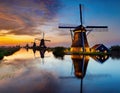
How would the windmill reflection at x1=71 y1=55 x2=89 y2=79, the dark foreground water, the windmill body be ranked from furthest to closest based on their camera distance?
the windmill body → the windmill reflection at x1=71 y1=55 x2=89 y2=79 → the dark foreground water

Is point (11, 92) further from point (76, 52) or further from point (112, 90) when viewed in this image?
point (76, 52)

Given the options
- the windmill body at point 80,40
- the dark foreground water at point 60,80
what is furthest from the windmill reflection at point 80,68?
the windmill body at point 80,40

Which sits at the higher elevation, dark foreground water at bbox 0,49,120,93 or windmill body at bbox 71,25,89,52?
windmill body at bbox 71,25,89,52

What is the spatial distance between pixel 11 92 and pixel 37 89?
1.39 metres

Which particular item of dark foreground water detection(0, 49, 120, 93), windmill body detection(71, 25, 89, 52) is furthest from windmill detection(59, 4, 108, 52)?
dark foreground water detection(0, 49, 120, 93)

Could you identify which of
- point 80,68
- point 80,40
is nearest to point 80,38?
point 80,40

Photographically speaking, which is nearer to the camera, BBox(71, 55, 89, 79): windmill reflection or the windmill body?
BBox(71, 55, 89, 79): windmill reflection

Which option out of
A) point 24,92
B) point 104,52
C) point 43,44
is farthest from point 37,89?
point 43,44

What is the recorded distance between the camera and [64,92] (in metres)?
11.1

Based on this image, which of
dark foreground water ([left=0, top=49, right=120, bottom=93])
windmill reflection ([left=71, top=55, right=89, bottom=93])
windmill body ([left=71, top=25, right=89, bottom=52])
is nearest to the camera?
dark foreground water ([left=0, top=49, right=120, bottom=93])

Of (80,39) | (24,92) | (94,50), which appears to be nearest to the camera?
(24,92)

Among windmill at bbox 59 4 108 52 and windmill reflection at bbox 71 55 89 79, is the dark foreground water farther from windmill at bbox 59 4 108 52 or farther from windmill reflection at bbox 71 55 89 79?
windmill at bbox 59 4 108 52

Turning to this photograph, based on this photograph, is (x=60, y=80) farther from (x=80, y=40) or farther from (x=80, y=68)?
(x=80, y=40)

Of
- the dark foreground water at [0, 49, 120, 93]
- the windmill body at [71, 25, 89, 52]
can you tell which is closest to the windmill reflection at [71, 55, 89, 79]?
the dark foreground water at [0, 49, 120, 93]
